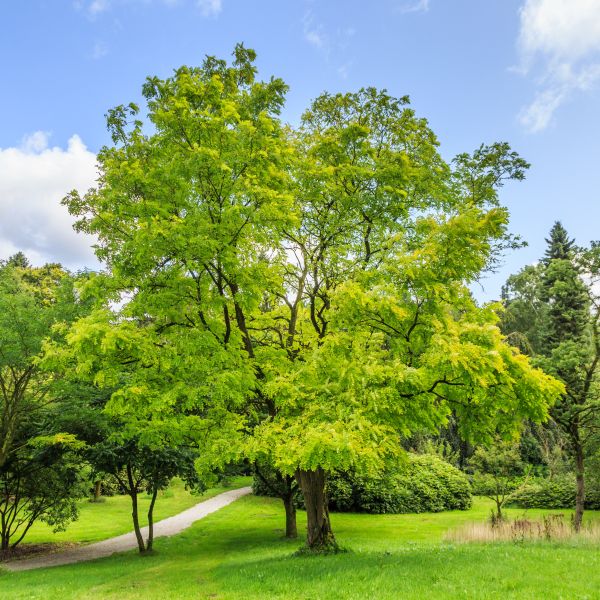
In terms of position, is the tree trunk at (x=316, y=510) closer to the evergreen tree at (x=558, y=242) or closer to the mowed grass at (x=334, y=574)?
the mowed grass at (x=334, y=574)

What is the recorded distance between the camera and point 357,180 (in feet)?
42.5

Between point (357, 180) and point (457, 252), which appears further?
point (357, 180)

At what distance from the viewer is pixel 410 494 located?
86.5 ft

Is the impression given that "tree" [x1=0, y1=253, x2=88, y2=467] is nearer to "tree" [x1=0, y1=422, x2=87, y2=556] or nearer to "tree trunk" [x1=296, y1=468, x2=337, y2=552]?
"tree" [x1=0, y1=422, x2=87, y2=556]

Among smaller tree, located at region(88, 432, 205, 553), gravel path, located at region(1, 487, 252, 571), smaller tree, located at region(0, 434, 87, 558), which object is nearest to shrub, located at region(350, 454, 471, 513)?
gravel path, located at region(1, 487, 252, 571)

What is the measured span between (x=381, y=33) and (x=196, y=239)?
33.5 ft

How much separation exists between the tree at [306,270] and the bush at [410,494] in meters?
14.5

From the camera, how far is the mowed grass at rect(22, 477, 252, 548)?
23.0 m

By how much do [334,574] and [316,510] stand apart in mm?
3217

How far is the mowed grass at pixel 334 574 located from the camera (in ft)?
25.9

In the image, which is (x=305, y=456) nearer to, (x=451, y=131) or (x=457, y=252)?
(x=457, y=252)

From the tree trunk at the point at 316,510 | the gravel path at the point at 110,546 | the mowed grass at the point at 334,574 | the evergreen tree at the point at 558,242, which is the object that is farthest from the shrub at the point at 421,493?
the evergreen tree at the point at 558,242

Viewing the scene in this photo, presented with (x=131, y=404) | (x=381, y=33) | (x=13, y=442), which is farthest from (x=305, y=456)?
(x=13, y=442)

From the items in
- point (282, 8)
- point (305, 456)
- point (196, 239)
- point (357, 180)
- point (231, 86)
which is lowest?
point (305, 456)
